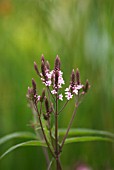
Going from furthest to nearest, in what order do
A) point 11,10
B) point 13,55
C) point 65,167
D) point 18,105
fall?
1. point 11,10
2. point 13,55
3. point 18,105
4. point 65,167

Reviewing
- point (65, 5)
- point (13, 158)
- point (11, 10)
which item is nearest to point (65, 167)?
point (13, 158)

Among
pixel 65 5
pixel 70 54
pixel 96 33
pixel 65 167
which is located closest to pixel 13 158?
pixel 65 167

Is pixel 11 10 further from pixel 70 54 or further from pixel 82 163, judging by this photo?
pixel 82 163

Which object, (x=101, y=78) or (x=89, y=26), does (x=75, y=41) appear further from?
(x=101, y=78)

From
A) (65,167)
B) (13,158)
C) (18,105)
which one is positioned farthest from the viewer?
(18,105)

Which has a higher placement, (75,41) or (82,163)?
(75,41)

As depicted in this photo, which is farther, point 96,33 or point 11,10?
point 11,10

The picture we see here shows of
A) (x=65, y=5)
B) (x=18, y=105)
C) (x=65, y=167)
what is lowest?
(x=65, y=167)
